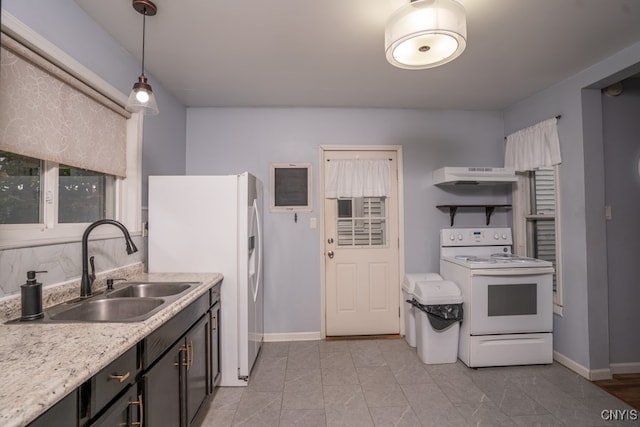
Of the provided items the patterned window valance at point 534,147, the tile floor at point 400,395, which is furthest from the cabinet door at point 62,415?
the patterned window valance at point 534,147

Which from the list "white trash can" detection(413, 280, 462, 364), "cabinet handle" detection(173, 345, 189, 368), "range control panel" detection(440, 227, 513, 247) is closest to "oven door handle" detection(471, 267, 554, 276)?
"white trash can" detection(413, 280, 462, 364)

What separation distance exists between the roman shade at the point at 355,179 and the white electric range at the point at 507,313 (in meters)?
1.21

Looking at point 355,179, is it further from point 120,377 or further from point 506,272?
point 120,377

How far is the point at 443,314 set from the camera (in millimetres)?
2605

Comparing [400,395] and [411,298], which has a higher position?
[411,298]

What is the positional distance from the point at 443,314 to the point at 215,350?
6.23 feet

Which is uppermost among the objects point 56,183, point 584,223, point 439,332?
point 56,183

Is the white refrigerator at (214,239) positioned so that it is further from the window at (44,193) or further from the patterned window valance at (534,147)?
the patterned window valance at (534,147)

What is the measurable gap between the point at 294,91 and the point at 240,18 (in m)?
1.05

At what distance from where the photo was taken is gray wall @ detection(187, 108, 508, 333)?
322 centimetres

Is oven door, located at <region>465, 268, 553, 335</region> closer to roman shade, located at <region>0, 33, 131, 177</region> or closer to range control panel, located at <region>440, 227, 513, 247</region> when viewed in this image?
range control panel, located at <region>440, 227, 513, 247</region>

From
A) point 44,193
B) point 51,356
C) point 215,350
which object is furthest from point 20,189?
point 215,350

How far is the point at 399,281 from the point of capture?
331cm

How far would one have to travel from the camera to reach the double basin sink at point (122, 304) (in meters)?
1.41
